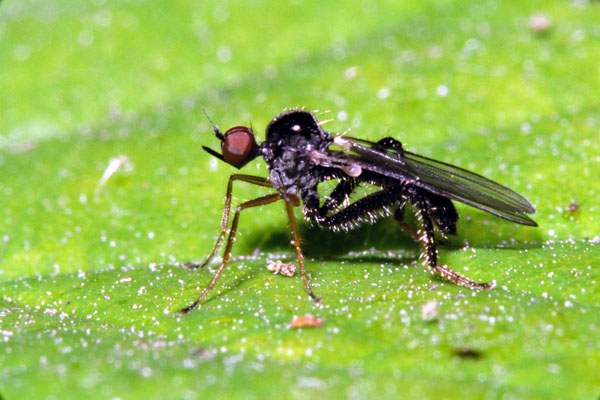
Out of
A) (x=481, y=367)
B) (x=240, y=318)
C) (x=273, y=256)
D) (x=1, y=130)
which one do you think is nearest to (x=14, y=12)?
(x=1, y=130)

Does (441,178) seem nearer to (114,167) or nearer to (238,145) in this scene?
(238,145)

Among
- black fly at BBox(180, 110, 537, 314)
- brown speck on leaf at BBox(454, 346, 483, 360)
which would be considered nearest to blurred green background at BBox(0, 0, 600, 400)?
brown speck on leaf at BBox(454, 346, 483, 360)

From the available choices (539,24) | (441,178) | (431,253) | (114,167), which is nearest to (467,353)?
(431,253)

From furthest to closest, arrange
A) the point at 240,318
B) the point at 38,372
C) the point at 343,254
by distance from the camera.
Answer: the point at 343,254
the point at 240,318
the point at 38,372

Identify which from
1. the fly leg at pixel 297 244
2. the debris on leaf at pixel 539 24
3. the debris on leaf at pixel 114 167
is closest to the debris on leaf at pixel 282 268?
the fly leg at pixel 297 244

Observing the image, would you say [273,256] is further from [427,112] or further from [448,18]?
[448,18]

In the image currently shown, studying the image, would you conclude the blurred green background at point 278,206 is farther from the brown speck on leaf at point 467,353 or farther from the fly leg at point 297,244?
the fly leg at point 297,244

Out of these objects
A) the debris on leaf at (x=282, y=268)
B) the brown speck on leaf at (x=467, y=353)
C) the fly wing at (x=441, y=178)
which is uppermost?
the fly wing at (x=441, y=178)
